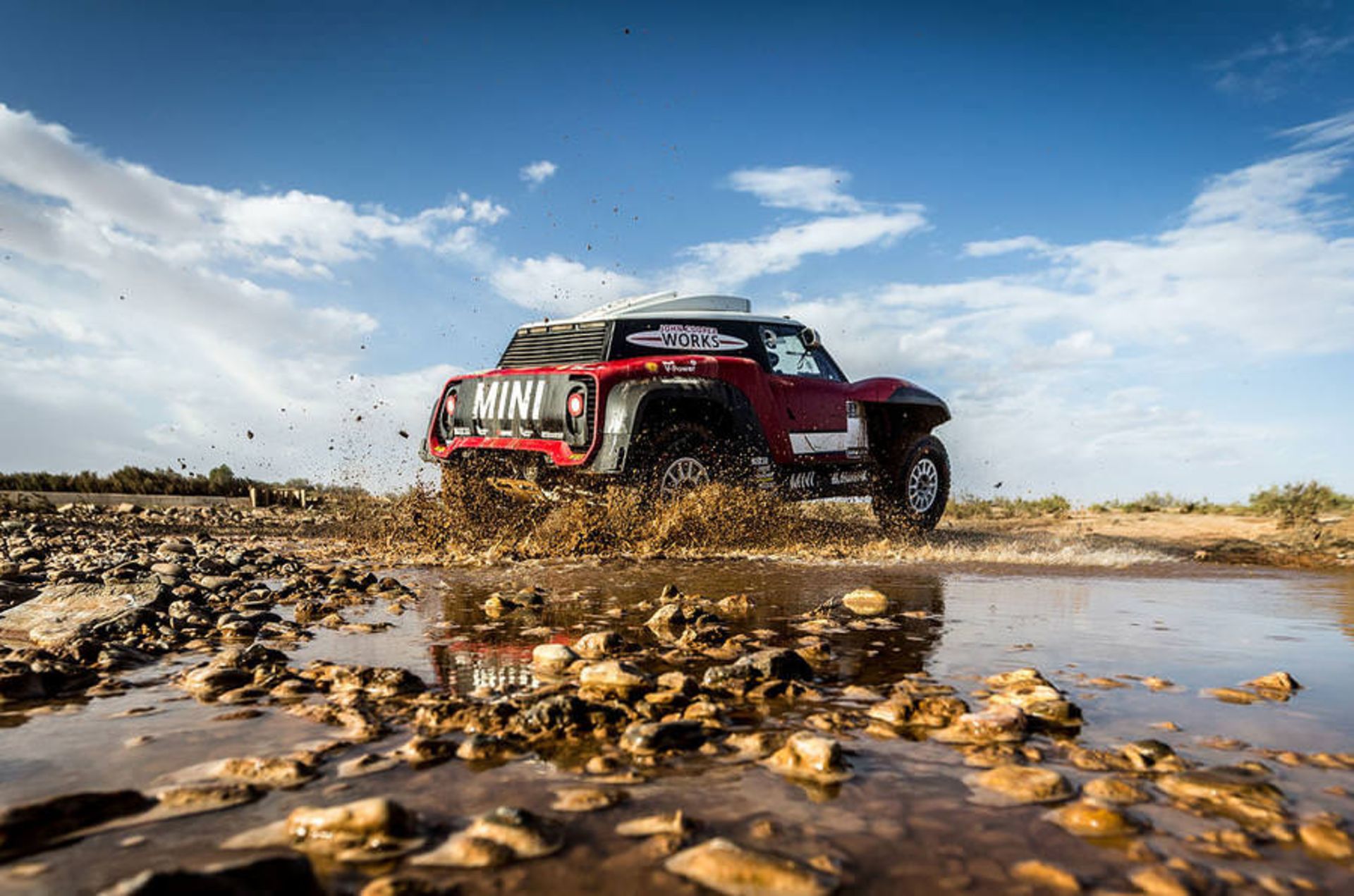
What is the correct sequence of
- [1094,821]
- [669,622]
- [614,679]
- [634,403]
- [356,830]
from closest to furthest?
[356,830], [1094,821], [614,679], [669,622], [634,403]

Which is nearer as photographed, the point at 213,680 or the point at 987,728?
the point at 987,728

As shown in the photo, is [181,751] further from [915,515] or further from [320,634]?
[915,515]

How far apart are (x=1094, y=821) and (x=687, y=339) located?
6.92m

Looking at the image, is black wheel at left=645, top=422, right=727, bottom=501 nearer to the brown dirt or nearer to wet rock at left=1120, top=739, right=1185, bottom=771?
the brown dirt

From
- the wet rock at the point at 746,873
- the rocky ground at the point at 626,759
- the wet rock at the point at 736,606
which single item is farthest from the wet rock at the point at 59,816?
the wet rock at the point at 736,606

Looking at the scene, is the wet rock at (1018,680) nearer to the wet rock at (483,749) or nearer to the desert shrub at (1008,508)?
the wet rock at (483,749)

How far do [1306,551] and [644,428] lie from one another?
7593mm

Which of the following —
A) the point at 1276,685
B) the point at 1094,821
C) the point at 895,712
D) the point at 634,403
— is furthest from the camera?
the point at 634,403

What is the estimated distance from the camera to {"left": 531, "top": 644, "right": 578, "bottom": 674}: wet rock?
9.70 ft

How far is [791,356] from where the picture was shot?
355 inches

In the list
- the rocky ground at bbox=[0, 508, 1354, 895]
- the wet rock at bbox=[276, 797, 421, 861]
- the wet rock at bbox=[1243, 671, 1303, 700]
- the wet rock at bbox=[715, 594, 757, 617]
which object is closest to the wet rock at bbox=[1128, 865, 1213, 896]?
the rocky ground at bbox=[0, 508, 1354, 895]

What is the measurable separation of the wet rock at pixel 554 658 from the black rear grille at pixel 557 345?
16.3ft

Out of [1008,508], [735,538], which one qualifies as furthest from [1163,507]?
[735,538]

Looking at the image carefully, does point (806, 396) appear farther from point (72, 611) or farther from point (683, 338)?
point (72, 611)
